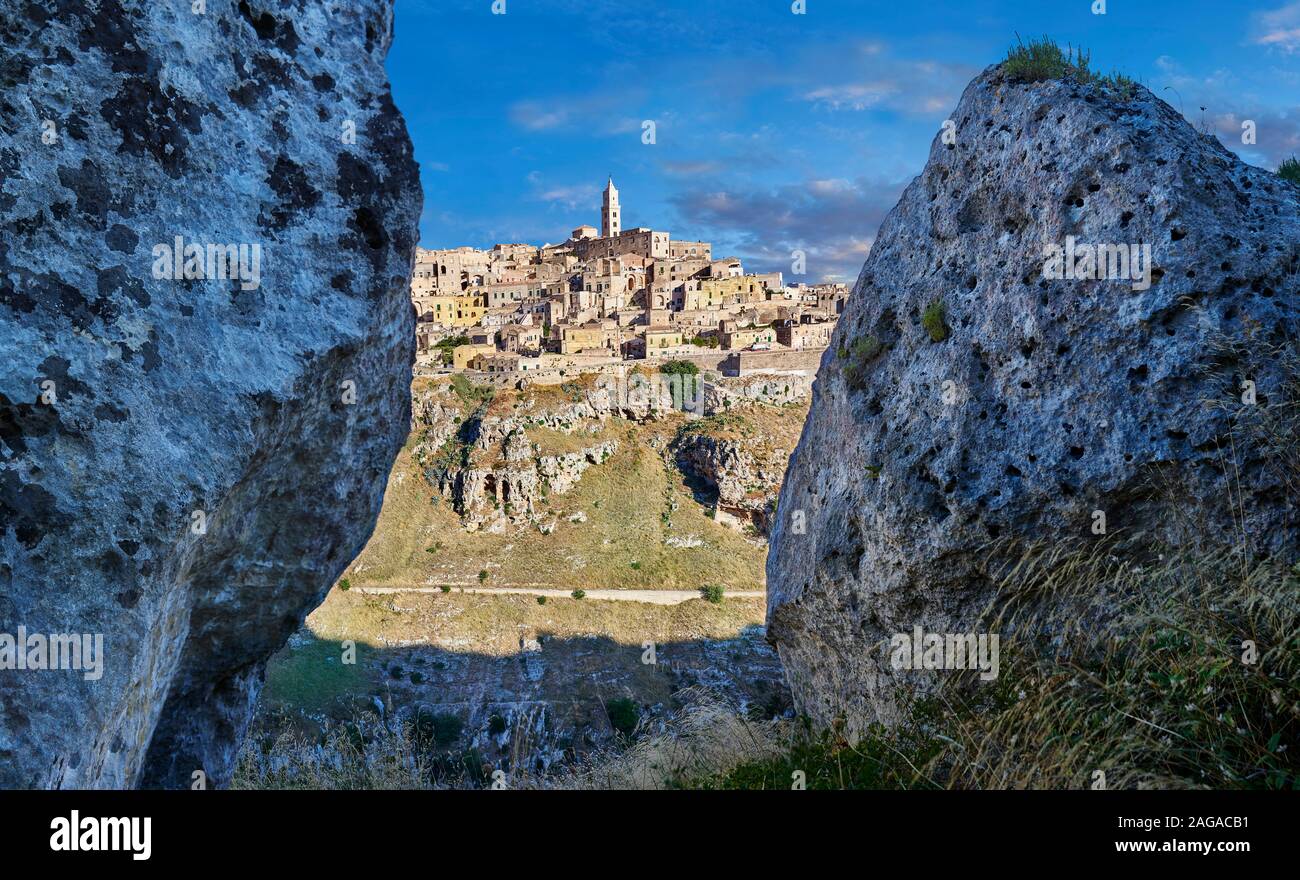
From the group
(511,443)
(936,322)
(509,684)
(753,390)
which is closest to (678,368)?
(753,390)

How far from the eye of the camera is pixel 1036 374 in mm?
5660

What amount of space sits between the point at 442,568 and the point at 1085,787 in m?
54.5

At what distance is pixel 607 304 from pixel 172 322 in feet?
289

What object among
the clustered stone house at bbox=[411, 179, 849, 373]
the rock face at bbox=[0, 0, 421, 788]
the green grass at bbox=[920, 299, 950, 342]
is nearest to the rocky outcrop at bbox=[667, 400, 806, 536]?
the clustered stone house at bbox=[411, 179, 849, 373]

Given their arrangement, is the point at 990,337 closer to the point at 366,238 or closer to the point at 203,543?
the point at 366,238

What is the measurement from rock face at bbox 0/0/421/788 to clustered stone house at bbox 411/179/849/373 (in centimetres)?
6632

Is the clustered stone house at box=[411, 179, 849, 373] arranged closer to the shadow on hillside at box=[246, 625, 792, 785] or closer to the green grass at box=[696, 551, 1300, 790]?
the shadow on hillside at box=[246, 625, 792, 785]

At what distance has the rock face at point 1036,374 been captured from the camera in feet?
16.6

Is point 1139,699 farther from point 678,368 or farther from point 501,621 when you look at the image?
point 678,368

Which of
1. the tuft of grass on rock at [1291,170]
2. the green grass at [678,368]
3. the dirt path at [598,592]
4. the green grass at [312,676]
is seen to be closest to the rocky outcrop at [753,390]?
the green grass at [678,368]

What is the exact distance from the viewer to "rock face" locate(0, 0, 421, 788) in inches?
134

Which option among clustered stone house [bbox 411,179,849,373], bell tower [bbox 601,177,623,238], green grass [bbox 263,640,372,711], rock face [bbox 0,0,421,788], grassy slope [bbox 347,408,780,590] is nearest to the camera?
rock face [bbox 0,0,421,788]

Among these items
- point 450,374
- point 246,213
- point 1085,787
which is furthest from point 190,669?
point 450,374
